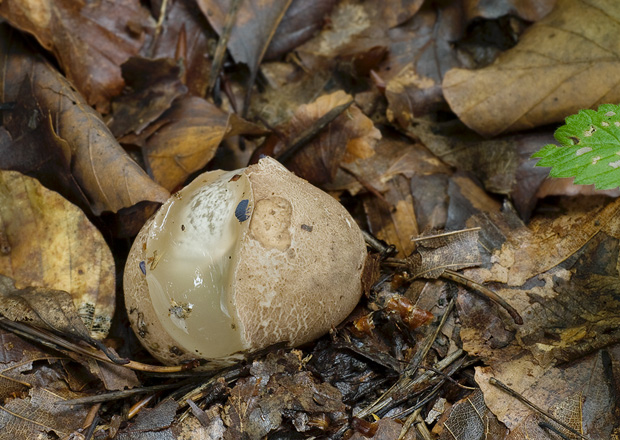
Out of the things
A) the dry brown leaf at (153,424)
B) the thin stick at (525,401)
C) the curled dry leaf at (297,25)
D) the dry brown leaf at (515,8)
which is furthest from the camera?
the curled dry leaf at (297,25)

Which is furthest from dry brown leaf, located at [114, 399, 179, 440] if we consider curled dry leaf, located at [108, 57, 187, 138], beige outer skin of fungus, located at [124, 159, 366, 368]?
curled dry leaf, located at [108, 57, 187, 138]

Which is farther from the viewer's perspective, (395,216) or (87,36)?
(87,36)

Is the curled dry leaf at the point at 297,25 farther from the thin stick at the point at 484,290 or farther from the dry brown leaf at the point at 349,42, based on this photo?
the thin stick at the point at 484,290

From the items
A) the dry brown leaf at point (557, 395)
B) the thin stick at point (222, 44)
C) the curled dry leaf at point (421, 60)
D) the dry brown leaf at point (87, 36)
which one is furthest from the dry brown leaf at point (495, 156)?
the dry brown leaf at point (87, 36)

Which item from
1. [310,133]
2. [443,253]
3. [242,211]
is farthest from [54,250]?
[443,253]

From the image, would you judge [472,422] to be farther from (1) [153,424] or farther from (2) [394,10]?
(2) [394,10]

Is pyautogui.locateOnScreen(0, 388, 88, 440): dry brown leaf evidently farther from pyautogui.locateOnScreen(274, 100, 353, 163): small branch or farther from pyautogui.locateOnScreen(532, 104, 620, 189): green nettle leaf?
pyautogui.locateOnScreen(532, 104, 620, 189): green nettle leaf
